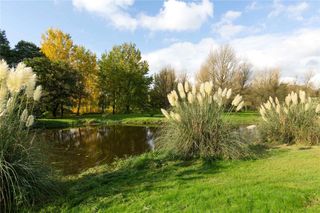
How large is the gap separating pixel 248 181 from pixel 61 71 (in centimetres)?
2613

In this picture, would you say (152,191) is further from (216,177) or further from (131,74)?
(131,74)

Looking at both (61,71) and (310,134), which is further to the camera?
(61,71)

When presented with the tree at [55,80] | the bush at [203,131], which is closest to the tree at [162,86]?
the tree at [55,80]

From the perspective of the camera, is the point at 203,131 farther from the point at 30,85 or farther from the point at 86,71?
the point at 86,71

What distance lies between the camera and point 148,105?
34.8 m

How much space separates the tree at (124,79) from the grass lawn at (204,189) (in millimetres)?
27645

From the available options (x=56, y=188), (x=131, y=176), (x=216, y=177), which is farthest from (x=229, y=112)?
(x=56, y=188)

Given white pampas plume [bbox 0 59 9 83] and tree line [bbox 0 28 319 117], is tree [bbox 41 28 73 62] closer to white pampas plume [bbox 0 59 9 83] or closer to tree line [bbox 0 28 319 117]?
tree line [bbox 0 28 319 117]

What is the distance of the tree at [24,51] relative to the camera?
30.0m

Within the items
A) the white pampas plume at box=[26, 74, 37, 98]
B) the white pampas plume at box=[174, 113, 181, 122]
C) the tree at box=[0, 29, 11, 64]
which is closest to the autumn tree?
the white pampas plume at box=[174, 113, 181, 122]

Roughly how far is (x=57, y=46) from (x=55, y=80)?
6374 mm

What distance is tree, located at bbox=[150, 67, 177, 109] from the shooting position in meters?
35.8

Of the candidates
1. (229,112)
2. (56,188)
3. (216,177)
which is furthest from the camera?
(229,112)

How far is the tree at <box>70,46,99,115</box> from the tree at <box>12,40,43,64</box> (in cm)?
415
